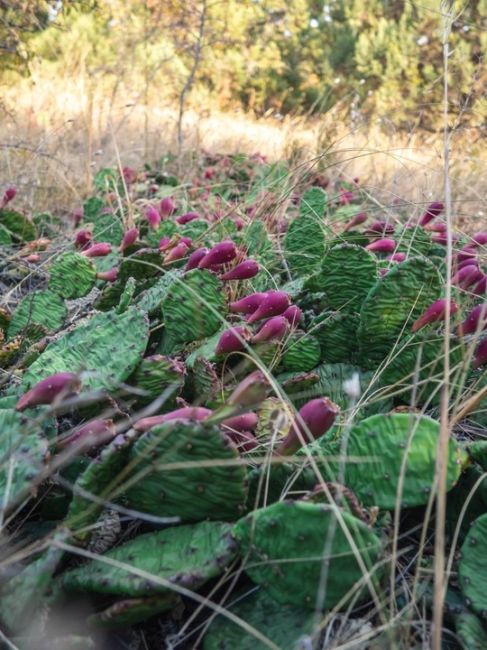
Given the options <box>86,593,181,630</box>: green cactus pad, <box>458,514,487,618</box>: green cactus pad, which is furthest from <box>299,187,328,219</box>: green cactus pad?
<box>86,593,181,630</box>: green cactus pad

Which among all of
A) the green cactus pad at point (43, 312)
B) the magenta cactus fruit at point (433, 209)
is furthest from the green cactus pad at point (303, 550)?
the magenta cactus fruit at point (433, 209)

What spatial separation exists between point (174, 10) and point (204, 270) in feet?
14.9

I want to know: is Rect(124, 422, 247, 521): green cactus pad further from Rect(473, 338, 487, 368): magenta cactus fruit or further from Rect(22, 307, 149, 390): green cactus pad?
Rect(473, 338, 487, 368): magenta cactus fruit

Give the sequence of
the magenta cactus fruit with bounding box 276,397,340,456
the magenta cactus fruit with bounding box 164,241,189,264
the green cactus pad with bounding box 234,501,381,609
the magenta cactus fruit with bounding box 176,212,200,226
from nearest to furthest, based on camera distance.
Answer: the green cactus pad with bounding box 234,501,381,609
the magenta cactus fruit with bounding box 276,397,340,456
the magenta cactus fruit with bounding box 164,241,189,264
the magenta cactus fruit with bounding box 176,212,200,226

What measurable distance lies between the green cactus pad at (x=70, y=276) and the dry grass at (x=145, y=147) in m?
0.73

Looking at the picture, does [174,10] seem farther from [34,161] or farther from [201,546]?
[201,546]

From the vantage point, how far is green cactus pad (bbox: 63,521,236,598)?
2.27 feet

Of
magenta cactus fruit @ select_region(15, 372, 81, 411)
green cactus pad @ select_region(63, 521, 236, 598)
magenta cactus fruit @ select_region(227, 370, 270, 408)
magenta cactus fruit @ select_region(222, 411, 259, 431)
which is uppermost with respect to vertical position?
magenta cactus fruit @ select_region(227, 370, 270, 408)

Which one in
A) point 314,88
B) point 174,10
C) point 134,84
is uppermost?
point 174,10

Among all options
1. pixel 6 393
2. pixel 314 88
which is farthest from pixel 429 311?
pixel 314 88

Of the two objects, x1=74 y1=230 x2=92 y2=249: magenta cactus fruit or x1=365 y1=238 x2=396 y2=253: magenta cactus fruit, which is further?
x1=74 y1=230 x2=92 y2=249: magenta cactus fruit

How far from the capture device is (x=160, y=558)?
747mm

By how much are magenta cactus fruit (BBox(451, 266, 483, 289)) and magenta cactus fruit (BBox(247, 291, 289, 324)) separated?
0.32m

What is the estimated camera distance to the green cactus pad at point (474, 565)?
735 mm
